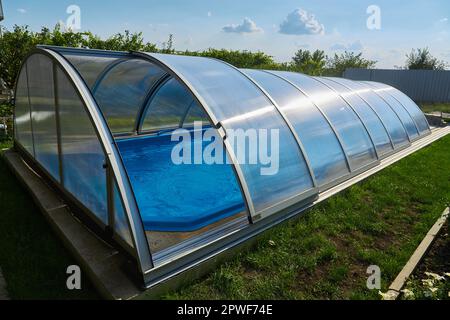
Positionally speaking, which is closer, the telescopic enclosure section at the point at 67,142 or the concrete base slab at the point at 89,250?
the concrete base slab at the point at 89,250

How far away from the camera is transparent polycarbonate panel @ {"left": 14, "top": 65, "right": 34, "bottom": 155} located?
6.64 meters

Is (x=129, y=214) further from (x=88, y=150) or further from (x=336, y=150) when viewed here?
(x=336, y=150)

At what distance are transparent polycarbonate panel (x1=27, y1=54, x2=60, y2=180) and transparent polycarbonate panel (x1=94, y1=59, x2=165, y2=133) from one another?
1162mm

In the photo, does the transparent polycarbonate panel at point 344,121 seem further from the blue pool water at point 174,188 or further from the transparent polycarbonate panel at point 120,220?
the transparent polycarbonate panel at point 120,220

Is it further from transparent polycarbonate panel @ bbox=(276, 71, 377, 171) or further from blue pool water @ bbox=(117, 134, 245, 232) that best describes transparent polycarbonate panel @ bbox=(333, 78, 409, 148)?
blue pool water @ bbox=(117, 134, 245, 232)

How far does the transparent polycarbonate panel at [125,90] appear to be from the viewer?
279 inches

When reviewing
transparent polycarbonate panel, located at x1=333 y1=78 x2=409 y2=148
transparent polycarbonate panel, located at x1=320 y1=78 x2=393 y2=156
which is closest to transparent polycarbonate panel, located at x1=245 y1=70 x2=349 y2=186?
transparent polycarbonate panel, located at x1=320 y1=78 x2=393 y2=156

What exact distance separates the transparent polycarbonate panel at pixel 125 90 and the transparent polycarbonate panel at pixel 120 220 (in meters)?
3.66

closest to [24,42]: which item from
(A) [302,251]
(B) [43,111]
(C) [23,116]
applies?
(C) [23,116]

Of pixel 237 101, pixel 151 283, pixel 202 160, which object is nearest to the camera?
pixel 151 283

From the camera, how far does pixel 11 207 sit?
17.3 ft

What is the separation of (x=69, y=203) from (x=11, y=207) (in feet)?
3.99

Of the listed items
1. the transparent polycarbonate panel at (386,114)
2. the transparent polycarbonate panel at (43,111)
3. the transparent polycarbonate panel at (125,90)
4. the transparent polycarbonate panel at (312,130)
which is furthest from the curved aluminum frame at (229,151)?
the transparent polycarbonate panel at (386,114)
